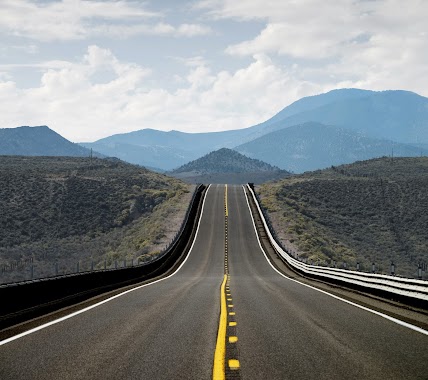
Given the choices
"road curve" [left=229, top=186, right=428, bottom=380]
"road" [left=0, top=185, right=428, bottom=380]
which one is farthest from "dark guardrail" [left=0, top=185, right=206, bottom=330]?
"road curve" [left=229, top=186, right=428, bottom=380]

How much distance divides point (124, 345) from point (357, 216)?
298 ft

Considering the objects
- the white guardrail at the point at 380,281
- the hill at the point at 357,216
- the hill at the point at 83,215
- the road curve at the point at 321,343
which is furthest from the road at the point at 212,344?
the hill at the point at 357,216

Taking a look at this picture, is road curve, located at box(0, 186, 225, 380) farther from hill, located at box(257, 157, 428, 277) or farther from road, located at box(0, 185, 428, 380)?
hill, located at box(257, 157, 428, 277)

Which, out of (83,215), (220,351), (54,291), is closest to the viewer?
(220,351)

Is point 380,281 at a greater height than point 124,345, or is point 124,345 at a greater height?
point 124,345

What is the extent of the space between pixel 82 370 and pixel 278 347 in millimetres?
3223

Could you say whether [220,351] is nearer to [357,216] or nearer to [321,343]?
[321,343]

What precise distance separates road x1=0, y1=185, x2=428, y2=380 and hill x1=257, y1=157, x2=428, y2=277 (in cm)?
4303

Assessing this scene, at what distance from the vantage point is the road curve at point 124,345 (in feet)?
26.4

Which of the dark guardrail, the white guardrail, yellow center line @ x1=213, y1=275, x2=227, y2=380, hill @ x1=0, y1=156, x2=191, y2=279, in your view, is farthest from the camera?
Answer: hill @ x1=0, y1=156, x2=191, y2=279

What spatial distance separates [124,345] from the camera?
9.98 meters

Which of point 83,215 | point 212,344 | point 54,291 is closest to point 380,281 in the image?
point 54,291

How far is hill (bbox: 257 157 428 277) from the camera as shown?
70000mm

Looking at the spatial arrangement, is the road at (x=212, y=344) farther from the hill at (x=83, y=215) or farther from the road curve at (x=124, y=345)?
the hill at (x=83, y=215)
